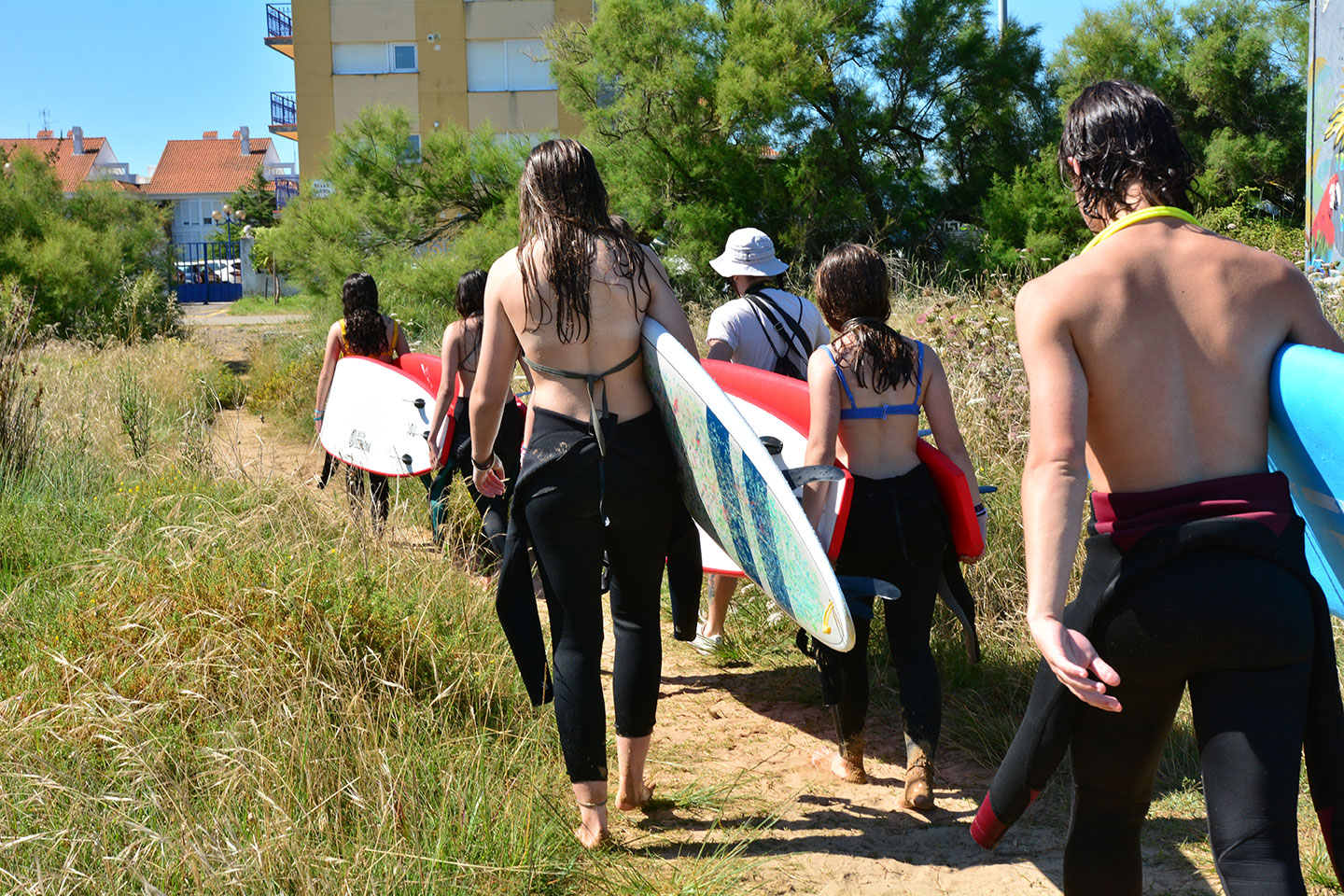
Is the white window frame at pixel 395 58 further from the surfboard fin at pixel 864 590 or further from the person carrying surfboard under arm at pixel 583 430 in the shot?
the surfboard fin at pixel 864 590

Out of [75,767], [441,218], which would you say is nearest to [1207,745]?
[75,767]

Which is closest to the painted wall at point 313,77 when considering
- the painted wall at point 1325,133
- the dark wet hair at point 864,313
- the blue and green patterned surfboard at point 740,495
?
the painted wall at point 1325,133

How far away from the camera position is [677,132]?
16.4 meters

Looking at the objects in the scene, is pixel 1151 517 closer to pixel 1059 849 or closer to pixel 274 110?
pixel 1059 849

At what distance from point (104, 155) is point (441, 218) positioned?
7232 cm

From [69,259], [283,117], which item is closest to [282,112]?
[283,117]

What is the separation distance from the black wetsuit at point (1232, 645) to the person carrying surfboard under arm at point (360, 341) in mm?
4718

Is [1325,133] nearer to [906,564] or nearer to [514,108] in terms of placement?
[906,564]

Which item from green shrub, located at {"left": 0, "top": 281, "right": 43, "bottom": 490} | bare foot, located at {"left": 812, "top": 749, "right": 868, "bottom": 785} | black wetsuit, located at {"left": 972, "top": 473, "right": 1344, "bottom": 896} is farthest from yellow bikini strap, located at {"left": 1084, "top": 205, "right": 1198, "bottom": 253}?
green shrub, located at {"left": 0, "top": 281, "right": 43, "bottom": 490}

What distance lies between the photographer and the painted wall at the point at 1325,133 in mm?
10164

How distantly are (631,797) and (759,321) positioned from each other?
1.96m

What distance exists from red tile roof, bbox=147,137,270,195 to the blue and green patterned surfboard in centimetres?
7409

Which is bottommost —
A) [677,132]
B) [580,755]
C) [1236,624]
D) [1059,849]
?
[1059,849]

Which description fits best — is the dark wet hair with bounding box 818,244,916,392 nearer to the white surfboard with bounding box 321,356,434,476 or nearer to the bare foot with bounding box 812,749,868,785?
the bare foot with bounding box 812,749,868,785
